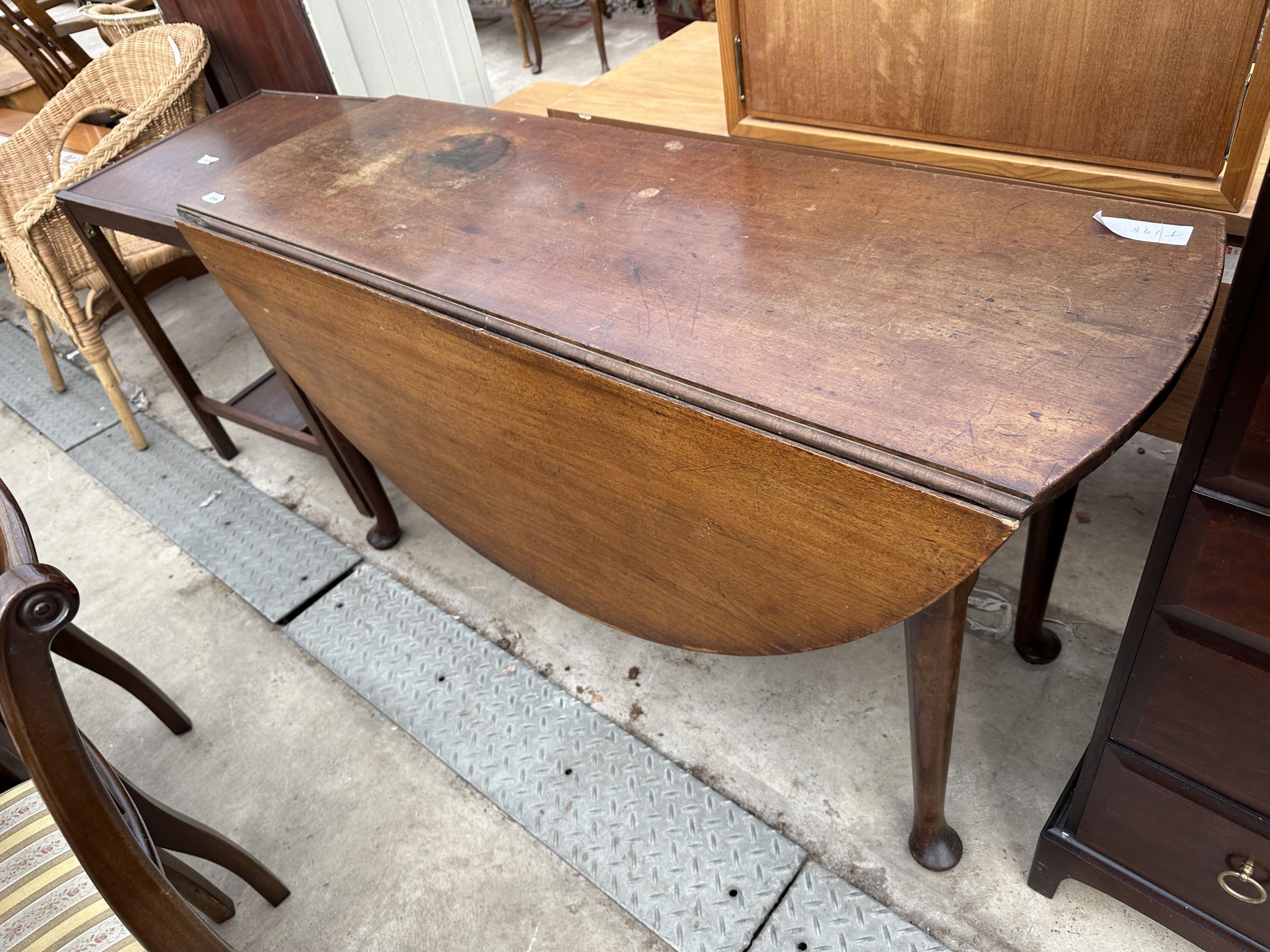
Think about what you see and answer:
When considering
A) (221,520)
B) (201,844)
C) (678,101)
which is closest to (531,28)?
(678,101)

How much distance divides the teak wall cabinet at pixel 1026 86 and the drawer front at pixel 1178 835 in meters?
0.74

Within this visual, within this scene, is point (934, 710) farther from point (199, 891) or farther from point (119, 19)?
point (119, 19)

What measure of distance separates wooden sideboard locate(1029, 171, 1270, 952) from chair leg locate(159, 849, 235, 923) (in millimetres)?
1330

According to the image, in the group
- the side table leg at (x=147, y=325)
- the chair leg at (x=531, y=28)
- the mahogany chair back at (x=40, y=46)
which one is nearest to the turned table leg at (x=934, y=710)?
the side table leg at (x=147, y=325)

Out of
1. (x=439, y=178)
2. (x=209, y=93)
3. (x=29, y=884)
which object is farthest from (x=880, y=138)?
(x=209, y=93)

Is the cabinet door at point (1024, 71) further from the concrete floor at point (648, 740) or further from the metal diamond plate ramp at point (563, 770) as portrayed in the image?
the metal diamond plate ramp at point (563, 770)

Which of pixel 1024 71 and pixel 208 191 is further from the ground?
pixel 1024 71

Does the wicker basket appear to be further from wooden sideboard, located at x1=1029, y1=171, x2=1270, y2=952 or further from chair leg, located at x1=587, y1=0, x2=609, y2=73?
wooden sideboard, located at x1=1029, y1=171, x2=1270, y2=952

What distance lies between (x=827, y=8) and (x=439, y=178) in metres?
0.71

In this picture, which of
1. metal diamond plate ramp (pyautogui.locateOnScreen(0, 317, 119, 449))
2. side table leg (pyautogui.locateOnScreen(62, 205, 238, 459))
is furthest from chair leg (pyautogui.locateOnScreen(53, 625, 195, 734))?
metal diamond plate ramp (pyautogui.locateOnScreen(0, 317, 119, 449))

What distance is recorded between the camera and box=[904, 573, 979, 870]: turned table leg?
3.35ft

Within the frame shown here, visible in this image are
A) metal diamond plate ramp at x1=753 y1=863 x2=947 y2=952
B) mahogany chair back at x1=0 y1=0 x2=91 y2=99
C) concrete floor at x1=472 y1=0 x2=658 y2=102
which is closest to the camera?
metal diamond plate ramp at x1=753 y1=863 x2=947 y2=952

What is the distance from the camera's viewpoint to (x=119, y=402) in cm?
260

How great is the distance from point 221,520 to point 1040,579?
2.04 metres
